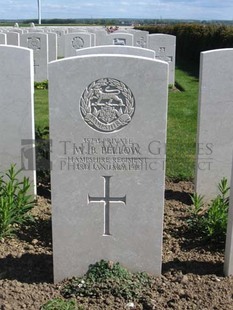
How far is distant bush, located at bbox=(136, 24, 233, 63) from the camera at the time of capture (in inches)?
677

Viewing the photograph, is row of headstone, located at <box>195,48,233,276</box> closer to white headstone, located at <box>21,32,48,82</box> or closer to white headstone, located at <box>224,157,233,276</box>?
white headstone, located at <box>224,157,233,276</box>

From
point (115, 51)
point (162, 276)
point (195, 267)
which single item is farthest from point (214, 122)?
point (162, 276)

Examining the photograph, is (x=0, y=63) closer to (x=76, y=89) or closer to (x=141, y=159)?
(x=76, y=89)

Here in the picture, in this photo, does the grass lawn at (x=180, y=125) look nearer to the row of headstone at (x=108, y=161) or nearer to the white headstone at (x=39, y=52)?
the white headstone at (x=39, y=52)

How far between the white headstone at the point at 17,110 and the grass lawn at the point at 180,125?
1172 millimetres

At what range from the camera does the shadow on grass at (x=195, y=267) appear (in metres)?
3.40

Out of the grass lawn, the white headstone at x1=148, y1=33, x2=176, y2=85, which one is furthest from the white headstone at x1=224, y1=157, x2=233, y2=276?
the white headstone at x1=148, y1=33, x2=176, y2=85

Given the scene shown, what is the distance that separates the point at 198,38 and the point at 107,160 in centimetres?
1884

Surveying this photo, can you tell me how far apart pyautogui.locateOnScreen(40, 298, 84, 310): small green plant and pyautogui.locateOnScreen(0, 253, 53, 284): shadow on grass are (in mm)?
377

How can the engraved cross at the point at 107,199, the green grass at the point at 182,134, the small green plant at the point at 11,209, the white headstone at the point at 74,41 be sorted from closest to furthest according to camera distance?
the engraved cross at the point at 107,199 → the small green plant at the point at 11,209 → the green grass at the point at 182,134 → the white headstone at the point at 74,41

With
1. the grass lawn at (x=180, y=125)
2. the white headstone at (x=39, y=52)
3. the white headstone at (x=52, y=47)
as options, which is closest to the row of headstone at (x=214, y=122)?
the grass lawn at (x=180, y=125)

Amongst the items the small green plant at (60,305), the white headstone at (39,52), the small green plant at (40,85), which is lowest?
the small green plant at (60,305)

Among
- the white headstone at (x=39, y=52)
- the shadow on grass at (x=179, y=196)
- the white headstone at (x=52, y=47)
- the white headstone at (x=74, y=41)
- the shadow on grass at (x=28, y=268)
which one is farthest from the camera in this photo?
the white headstone at (x=52, y=47)

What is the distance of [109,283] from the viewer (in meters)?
3.12
